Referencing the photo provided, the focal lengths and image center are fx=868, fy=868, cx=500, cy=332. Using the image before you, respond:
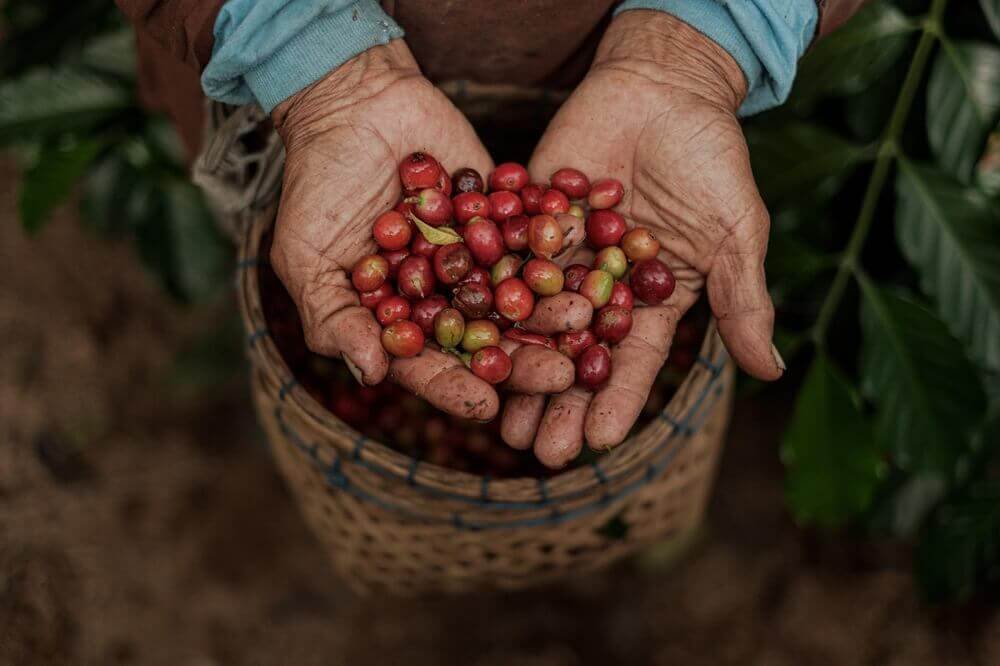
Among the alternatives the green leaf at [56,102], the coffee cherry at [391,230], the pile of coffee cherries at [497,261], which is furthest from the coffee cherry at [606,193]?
the green leaf at [56,102]

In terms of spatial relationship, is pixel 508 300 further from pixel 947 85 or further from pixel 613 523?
pixel 947 85

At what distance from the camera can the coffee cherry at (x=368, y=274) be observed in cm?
197

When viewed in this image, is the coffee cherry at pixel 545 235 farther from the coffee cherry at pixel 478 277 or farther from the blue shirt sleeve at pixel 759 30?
the blue shirt sleeve at pixel 759 30

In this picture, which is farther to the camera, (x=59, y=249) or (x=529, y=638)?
(x=59, y=249)

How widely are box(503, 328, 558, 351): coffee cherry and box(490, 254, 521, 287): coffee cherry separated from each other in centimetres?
15

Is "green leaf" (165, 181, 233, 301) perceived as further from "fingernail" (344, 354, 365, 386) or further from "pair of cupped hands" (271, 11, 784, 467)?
"fingernail" (344, 354, 365, 386)

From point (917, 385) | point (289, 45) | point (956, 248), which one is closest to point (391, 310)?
point (289, 45)

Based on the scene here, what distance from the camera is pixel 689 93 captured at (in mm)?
1984

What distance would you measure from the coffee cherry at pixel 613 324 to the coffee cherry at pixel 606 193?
0.28 metres

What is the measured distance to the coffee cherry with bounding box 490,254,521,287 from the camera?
2090 mm

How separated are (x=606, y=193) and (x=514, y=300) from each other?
35 cm

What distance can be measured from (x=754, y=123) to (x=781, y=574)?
1.54 m

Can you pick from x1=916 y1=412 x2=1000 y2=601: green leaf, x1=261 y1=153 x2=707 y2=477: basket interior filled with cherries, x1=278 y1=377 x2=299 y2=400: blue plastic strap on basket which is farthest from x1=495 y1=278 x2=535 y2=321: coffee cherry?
x1=916 y1=412 x2=1000 y2=601: green leaf

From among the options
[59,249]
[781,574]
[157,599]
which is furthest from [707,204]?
[59,249]
